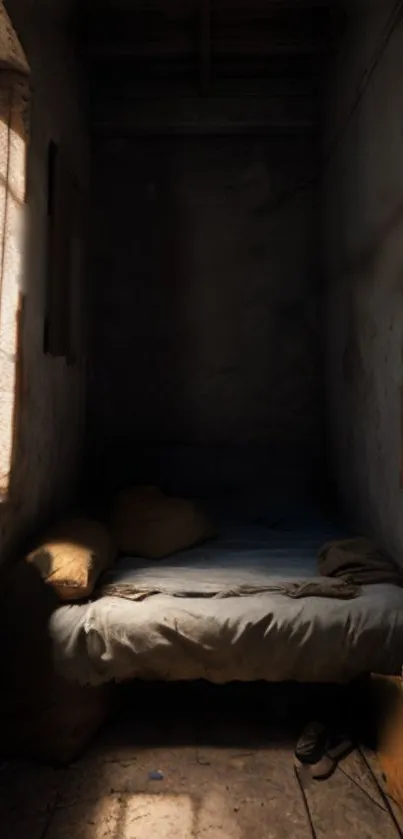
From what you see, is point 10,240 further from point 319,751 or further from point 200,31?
point 319,751

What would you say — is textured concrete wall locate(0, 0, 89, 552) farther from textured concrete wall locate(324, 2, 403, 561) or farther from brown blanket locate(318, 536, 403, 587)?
textured concrete wall locate(324, 2, 403, 561)

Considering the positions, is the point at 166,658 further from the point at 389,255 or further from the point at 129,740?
the point at 389,255

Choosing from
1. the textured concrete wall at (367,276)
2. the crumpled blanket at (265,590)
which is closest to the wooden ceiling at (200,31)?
the textured concrete wall at (367,276)

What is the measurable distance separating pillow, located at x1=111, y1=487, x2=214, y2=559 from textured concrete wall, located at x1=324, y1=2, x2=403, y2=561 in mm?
832

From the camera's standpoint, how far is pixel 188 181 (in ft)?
13.5

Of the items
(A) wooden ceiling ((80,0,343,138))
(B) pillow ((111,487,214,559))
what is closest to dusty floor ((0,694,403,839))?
(B) pillow ((111,487,214,559))

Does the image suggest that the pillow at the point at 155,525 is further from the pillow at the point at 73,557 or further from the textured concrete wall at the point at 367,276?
the textured concrete wall at the point at 367,276

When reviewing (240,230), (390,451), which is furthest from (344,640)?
(240,230)

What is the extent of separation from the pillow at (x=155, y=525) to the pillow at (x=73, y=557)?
0.57ft

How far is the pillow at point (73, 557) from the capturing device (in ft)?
7.47

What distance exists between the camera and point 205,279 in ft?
13.5

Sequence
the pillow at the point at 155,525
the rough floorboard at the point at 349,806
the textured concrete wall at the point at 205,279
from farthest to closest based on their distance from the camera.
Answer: the textured concrete wall at the point at 205,279 < the pillow at the point at 155,525 < the rough floorboard at the point at 349,806

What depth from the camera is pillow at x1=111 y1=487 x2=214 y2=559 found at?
2.95 m

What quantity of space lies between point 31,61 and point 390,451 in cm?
215
